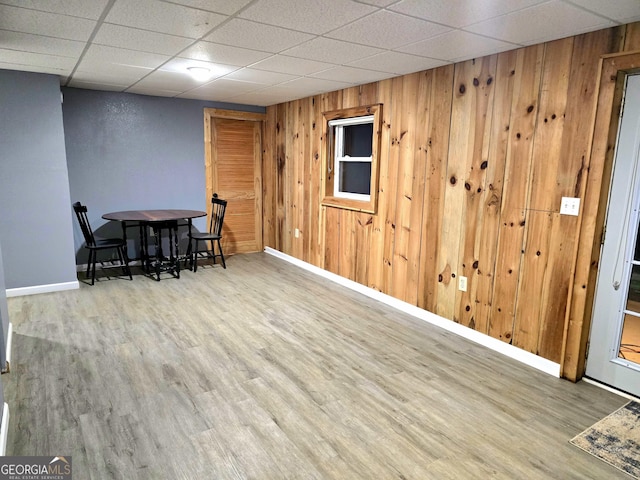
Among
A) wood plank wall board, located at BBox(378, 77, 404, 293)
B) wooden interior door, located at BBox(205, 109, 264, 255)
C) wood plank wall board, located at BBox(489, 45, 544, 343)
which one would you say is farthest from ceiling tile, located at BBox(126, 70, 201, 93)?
wood plank wall board, located at BBox(489, 45, 544, 343)

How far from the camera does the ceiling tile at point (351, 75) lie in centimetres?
370

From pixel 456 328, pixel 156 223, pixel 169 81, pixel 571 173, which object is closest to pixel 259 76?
pixel 169 81

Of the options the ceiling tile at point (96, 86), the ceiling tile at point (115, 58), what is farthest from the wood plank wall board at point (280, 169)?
the ceiling tile at point (115, 58)

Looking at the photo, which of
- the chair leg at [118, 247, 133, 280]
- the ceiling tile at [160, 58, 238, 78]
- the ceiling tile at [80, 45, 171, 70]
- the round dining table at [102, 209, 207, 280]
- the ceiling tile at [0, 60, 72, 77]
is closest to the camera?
the ceiling tile at [80, 45, 171, 70]

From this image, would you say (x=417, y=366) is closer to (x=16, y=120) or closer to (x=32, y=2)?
(x=32, y=2)

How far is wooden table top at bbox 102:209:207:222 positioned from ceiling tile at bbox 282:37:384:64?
259cm

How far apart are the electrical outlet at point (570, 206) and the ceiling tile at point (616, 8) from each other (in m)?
1.05

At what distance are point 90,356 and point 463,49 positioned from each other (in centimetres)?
355

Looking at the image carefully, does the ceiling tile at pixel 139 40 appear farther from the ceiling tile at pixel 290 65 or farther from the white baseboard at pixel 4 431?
the white baseboard at pixel 4 431

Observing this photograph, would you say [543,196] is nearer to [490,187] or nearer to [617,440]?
[490,187]

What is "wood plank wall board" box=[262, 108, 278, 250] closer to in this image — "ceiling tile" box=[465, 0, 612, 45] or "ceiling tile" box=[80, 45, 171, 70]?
"ceiling tile" box=[80, 45, 171, 70]

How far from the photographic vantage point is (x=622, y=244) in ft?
8.36

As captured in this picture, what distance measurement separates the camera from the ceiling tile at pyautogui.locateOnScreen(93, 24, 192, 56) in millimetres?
2668

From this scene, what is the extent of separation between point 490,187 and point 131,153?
4.47m
